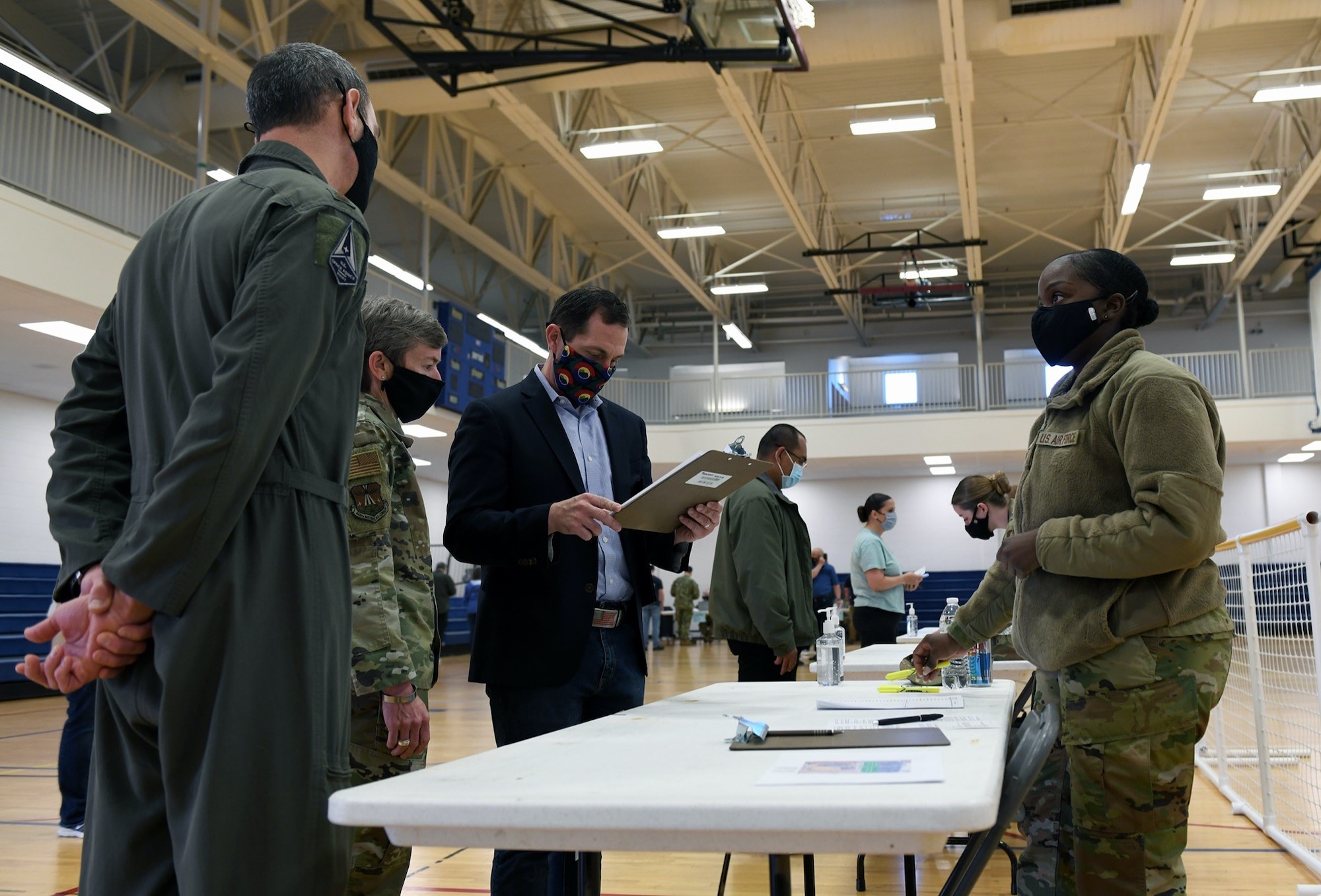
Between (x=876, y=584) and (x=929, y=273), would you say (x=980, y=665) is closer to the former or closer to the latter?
(x=876, y=584)

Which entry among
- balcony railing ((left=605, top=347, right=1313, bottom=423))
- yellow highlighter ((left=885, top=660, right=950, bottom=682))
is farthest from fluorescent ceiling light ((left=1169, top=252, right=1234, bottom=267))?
yellow highlighter ((left=885, top=660, right=950, bottom=682))

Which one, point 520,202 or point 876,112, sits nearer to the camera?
point 876,112

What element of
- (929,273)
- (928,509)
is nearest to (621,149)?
(929,273)

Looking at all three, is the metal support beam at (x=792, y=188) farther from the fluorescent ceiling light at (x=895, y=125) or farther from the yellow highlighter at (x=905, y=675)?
the yellow highlighter at (x=905, y=675)

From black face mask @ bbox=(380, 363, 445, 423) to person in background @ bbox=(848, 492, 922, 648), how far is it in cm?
462

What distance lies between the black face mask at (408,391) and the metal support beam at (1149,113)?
7901 millimetres

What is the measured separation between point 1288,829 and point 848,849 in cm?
430

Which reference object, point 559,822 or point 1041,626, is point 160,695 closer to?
point 559,822

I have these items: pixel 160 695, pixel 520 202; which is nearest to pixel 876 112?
pixel 520 202

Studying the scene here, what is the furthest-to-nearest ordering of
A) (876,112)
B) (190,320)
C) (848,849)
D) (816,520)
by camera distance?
(816,520) < (876,112) < (190,320) < (848,849)

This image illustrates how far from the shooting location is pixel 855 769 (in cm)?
128

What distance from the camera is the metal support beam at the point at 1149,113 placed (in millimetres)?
9656

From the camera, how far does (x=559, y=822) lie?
1094mm

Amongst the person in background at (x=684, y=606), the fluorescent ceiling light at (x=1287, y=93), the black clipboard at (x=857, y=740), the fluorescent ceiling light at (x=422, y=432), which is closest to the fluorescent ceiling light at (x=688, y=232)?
the fluorescent ceiling light at (x=422, y=432)
